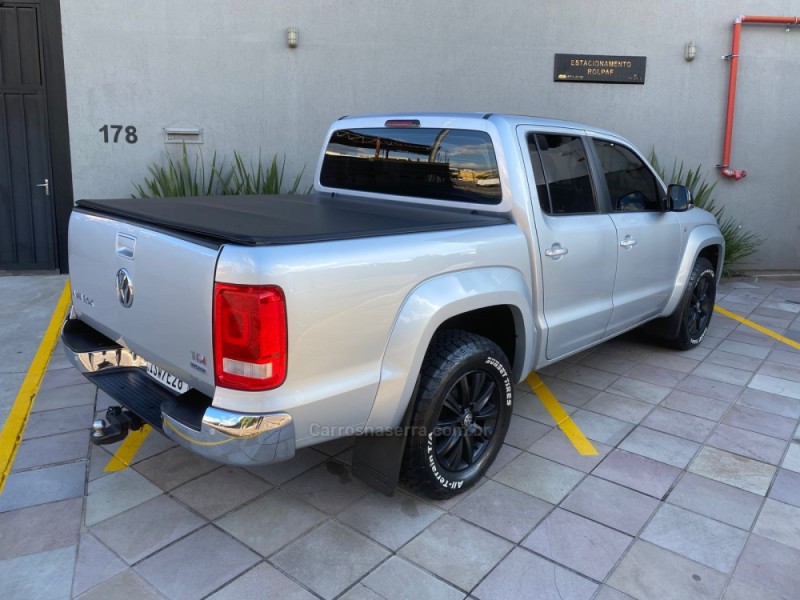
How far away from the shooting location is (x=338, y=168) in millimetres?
4406

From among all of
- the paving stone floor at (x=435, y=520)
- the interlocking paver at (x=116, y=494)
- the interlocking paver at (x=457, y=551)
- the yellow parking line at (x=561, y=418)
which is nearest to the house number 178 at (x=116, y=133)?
the paving stone floor at (x=435, y=520)

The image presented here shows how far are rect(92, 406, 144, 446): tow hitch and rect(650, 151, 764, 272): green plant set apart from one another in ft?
24.6

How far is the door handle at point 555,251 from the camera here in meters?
3.54

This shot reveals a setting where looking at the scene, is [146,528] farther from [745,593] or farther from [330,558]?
[745,593]

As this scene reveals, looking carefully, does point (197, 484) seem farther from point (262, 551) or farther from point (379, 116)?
point (379, 116)

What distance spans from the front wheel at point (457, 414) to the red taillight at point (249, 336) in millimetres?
828

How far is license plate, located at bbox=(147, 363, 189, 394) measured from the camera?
2.72 meters

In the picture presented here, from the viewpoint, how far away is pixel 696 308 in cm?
555

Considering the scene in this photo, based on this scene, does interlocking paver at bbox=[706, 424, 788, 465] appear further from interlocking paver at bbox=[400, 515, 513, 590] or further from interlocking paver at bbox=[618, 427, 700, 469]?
interlocking paver at bbox=[400, 515, 513, 590]

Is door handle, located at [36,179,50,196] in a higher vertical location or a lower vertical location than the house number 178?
lower

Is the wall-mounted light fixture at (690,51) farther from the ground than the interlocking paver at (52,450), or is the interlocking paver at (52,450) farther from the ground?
the wall-mounted light fixture at (690,51)

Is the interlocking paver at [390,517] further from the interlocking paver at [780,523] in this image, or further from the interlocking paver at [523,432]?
the interlocking paver at [780,523]

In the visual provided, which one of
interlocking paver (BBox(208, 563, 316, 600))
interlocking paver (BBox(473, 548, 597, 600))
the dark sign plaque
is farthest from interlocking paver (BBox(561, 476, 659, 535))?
the dark sign plaque

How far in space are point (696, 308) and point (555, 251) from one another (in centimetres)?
263
